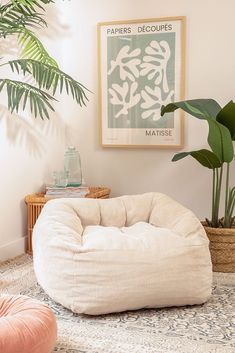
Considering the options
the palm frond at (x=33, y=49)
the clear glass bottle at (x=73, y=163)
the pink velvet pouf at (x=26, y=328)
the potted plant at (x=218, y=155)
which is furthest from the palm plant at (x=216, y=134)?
the pink velvet pouf at (x=26, y=328)

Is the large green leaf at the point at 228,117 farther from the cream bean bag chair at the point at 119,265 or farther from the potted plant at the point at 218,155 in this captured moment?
the cream bean bag chair at the point at 119,265

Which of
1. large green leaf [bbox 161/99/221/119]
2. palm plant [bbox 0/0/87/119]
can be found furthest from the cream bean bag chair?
palm plant [bbox 0/0/87/119]

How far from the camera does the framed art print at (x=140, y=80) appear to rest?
357cm

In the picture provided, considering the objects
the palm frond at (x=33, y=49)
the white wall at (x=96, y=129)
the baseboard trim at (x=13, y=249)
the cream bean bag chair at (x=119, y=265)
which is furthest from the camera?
the white wall at (x=96, y=129)

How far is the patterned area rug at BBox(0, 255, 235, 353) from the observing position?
6.48 feet

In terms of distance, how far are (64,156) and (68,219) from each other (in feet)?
4.28

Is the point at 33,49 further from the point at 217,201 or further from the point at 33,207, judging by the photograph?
the point at 217,201

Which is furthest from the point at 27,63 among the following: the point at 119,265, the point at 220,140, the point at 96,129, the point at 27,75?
the point at 119,265

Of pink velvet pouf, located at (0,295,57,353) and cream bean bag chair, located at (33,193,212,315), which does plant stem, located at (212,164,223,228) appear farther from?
pink velvet pouf, located at (0,295,57,353)

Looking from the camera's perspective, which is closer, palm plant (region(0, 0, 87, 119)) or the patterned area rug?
the patterned area rug

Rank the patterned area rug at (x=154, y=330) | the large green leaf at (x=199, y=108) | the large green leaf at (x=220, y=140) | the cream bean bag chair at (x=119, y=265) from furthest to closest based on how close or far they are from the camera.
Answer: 1. the large green leaf at (x=199, y=108)
2. the large green leaf at (x=220, y=140)
3. the cream bean bag chair at (x=119, y=265)
4. the patterned area rug at (x=154, y=330)

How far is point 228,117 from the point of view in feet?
9.34

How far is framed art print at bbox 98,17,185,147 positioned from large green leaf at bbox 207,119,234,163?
2.56 ft

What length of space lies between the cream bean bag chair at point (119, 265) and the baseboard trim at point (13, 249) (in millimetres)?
738
